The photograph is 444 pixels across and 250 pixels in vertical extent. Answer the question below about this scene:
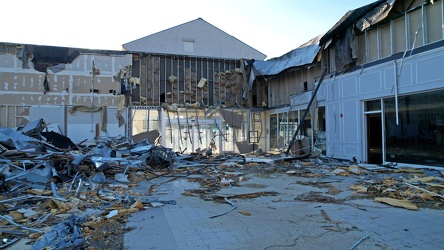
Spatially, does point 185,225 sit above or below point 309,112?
below

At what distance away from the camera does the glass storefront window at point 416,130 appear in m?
8.86

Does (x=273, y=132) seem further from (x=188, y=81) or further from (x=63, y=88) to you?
(x=63, y=88)

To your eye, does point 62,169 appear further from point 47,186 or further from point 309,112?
point 309,112

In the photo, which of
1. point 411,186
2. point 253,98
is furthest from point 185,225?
point 253,98

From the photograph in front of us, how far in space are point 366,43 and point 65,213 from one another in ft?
36.4

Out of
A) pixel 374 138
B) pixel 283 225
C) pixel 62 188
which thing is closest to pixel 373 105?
pixel 374 138

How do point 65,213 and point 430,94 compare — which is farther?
point 430,94

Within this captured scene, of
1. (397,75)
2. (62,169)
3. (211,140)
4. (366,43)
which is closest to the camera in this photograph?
(62,169)

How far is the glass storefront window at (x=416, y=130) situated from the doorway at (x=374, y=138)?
0.57m

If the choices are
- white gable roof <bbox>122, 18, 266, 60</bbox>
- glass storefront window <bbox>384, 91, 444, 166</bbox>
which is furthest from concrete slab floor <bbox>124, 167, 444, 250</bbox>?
white gable roof <bbox>122, 18, 266, 60</bbox>

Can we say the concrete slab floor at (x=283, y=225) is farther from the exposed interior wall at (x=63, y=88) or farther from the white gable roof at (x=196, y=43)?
the white gable roof at (x=196, y=43)

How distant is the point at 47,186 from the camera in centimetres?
663

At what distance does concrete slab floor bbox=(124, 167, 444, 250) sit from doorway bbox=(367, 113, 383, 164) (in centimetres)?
600

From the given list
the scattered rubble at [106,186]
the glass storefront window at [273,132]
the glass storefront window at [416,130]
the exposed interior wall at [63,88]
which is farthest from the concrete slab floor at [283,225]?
the glass storefront window at [273,132]
